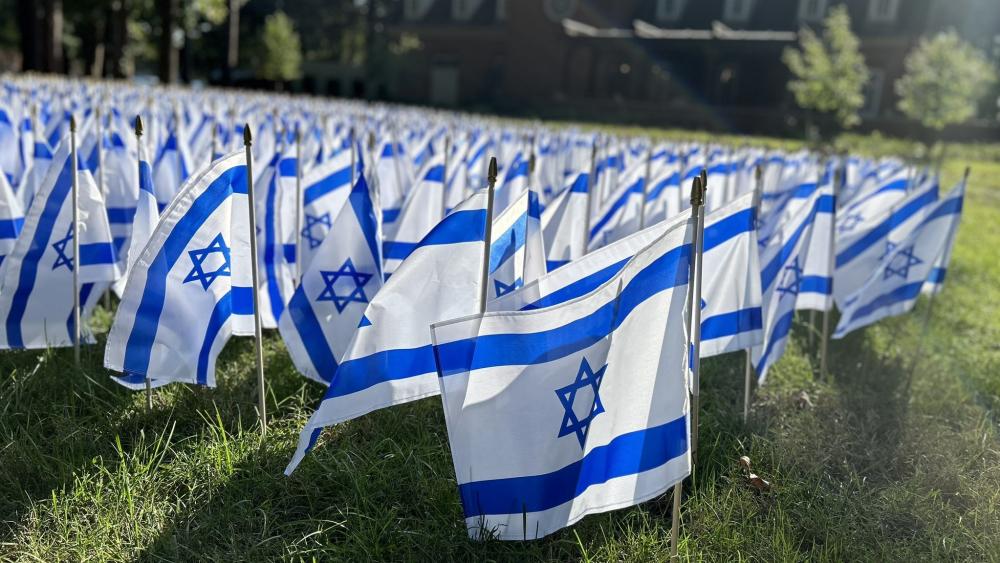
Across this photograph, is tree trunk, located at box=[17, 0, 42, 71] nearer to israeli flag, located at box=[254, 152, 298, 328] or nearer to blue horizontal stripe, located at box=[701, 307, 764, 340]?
israeli flag, located at box=[254, 152, 298, 328]

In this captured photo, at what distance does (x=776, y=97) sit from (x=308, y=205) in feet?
117

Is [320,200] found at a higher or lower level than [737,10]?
lower

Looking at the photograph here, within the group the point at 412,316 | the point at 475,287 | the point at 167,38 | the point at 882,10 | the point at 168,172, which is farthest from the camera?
the point at 882,10

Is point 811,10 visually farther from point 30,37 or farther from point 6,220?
point 6,220

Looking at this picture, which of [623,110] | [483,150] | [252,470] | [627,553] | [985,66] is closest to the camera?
[627,553]

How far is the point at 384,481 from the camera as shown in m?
3.76

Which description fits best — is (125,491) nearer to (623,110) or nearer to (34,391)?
(34,391)

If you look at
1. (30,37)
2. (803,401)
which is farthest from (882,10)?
(803,401)

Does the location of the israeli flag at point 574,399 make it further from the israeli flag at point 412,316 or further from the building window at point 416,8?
the building window at point 416,8

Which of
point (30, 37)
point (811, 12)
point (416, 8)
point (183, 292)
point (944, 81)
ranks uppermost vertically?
point (811, 12)

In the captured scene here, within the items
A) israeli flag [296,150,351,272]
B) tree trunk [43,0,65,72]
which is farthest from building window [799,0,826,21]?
israeli flag [296,150,351,272]

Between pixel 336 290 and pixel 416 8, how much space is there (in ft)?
143

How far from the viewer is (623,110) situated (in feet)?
120

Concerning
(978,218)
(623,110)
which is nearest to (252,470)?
(978,218)
